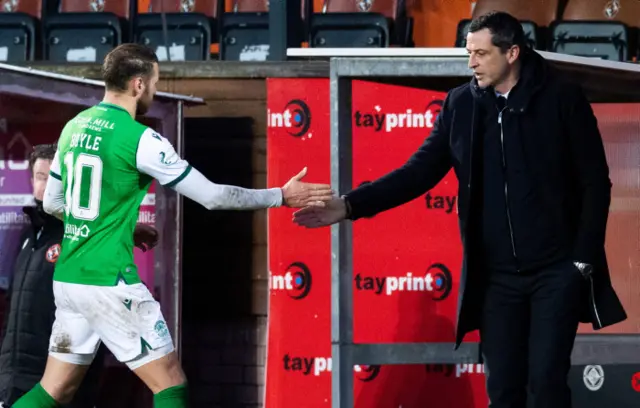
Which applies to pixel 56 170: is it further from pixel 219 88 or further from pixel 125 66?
pixel 219 88

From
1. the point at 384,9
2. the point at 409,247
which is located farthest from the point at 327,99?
the point at 384,9

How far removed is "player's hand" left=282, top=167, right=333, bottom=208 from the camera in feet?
15.8

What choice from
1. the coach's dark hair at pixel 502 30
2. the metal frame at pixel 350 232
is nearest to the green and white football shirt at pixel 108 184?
the metal frame at pixel 350 232

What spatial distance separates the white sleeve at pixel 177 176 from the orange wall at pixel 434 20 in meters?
4.72

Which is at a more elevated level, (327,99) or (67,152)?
(327,99)

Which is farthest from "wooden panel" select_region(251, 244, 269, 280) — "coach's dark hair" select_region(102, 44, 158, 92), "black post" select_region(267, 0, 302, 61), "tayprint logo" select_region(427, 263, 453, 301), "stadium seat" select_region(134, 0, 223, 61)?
"coach's dark hair" select_region(102, 44, 158, 92)

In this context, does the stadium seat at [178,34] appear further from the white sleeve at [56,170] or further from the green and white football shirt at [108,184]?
the green and white football shirt at [108,184]

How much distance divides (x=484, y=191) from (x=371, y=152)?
223 cm

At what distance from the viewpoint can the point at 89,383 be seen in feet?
20.4

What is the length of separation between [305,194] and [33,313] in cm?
195

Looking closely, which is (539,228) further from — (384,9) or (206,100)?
(384,9)

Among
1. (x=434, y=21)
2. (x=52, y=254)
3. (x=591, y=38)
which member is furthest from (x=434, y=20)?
(x=52, y=254)

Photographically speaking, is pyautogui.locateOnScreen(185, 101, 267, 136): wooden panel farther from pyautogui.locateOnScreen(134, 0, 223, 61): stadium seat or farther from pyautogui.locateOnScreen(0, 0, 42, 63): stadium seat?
pyautogui.locateOnScreen(0, 0, 42, 63): stadium seat

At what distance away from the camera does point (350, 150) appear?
5121mm
